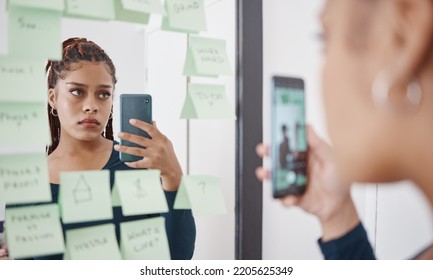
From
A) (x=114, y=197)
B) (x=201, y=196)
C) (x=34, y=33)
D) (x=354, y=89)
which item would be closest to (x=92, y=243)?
(x=114, y=197)

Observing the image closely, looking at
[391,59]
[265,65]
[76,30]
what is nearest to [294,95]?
[265,65]

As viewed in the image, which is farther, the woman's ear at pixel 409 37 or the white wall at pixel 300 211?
the white wall at pixel 300 211

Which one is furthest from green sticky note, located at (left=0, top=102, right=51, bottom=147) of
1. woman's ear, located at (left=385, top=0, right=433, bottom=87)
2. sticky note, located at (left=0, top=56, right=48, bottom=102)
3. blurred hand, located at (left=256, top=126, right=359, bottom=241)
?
woman's ear, located at (left=385, top=0, right=433, bottom=87)

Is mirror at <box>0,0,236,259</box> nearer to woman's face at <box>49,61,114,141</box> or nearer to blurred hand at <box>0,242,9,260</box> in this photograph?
woman's face at <box>49,61,114,141</box>

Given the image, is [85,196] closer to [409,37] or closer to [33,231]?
[33,231]

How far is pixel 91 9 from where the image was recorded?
0.59 meters

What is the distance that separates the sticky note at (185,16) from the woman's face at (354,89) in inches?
7.7

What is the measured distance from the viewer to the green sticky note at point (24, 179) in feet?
1.83

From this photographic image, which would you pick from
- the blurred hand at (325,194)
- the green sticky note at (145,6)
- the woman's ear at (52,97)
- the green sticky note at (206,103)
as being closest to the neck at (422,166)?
the blurred hand at (325,194)

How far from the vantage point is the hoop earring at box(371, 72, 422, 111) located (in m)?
0.49

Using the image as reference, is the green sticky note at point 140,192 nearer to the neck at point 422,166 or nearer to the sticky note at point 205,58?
the sticky note at point 205,58

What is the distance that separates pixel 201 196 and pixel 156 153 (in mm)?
97

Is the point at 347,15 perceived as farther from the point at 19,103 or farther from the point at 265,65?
the point at 19,103
